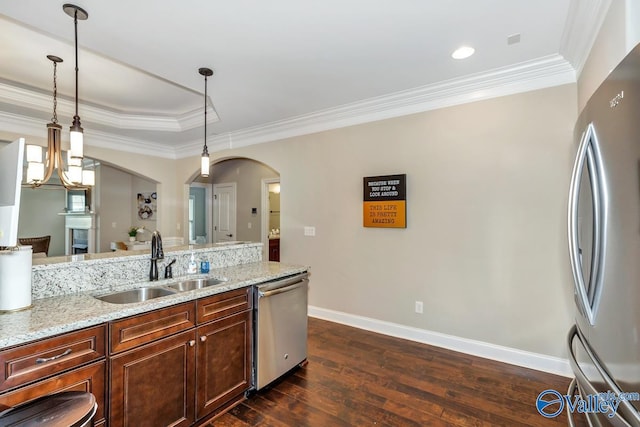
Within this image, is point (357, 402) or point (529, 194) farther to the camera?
point (529, 194)

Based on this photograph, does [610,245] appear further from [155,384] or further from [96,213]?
[96,213]

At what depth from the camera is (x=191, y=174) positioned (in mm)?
5863

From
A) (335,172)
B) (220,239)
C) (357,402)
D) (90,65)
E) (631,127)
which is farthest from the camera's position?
(220,239)

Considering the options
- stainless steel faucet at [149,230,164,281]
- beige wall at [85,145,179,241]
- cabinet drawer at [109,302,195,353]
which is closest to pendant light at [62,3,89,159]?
stainless steel faucet at [149,230,164,281]

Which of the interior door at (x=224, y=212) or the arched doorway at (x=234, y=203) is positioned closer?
the arched doorway at (x=234, y=203)

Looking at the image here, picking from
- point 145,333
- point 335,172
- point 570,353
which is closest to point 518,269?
point 570,353

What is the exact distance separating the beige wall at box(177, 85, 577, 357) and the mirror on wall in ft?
15.1

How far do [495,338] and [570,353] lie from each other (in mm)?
1952

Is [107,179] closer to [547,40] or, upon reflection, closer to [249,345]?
[249,345]

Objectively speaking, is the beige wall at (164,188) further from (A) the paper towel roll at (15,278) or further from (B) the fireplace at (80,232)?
(A) the paper towel roll at (15,278)

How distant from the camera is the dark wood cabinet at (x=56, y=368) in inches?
50.3

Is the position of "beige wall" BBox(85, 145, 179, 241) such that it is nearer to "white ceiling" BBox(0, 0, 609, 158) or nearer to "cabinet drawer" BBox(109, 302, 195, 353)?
"white ceiling" BBox(0, 0, 609, 158)

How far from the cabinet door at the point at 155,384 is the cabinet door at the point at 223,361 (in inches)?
3.0

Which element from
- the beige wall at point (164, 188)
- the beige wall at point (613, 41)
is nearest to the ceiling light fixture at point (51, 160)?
the beige wall at point (164, 188)
